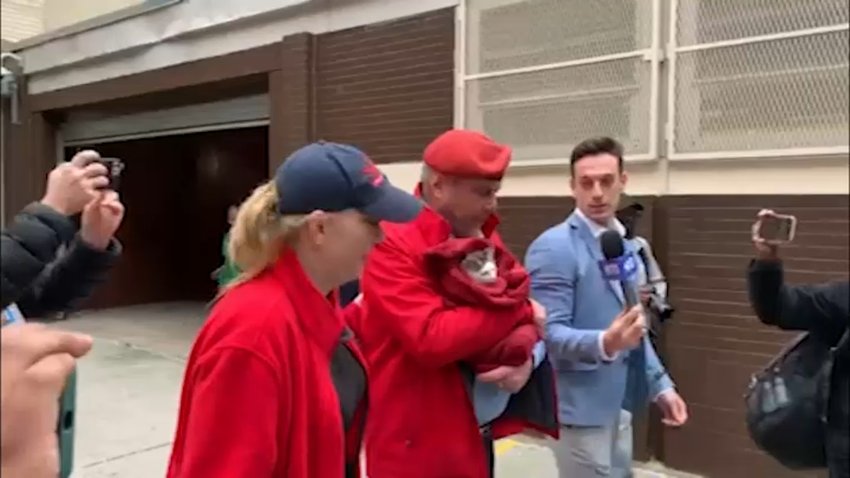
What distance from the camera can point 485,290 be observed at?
81.6 inches

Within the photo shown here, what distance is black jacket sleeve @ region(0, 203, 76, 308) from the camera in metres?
1.55

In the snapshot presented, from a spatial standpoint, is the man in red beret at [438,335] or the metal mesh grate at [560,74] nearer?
the man in red beret at [438,335]

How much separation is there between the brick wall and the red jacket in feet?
11.7

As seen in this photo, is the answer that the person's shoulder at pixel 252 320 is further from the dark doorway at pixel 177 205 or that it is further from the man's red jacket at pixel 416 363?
the dark doorway at pixel 177 205

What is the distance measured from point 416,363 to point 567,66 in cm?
235

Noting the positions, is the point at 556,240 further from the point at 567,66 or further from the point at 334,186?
the point at 567,66

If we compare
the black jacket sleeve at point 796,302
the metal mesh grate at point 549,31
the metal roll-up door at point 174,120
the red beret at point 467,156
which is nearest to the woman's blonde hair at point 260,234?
the red beret at point 467,156

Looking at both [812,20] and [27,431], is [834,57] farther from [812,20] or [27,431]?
[27,431]

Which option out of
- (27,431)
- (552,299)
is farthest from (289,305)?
(552,299)

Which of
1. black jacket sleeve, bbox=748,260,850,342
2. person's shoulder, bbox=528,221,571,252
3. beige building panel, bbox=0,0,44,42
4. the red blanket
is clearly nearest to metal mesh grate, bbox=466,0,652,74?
person's shoulder, bbox=528,221,571,252

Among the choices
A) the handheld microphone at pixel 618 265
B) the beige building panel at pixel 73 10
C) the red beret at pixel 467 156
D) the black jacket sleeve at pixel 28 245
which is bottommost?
the handheld microphone at pixel 618 265

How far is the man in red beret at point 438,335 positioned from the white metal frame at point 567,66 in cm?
135

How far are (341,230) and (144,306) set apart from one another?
7695 millimetres

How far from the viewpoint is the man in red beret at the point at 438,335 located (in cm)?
208
